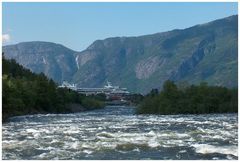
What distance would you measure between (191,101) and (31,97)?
2500cm

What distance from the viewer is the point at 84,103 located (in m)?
125

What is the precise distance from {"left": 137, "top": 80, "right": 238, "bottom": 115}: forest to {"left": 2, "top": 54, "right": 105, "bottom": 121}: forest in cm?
1754

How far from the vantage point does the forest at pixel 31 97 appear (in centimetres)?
5788

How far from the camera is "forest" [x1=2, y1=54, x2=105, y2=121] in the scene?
57.9 metres

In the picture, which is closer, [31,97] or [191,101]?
[31,97]

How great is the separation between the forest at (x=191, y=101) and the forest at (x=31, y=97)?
17537mm

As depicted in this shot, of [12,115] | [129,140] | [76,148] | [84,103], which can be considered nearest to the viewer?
[76,148]

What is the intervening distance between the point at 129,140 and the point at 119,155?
5.54 m

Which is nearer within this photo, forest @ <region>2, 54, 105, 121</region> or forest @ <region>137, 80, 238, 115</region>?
Result: forest @ <region>2, 54, 105, 121</region>

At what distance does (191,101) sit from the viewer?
80.5 m

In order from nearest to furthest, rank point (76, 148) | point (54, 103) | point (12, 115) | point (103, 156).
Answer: point (103, 156) → point (76, 148) → point (12, 115) → point (54, 103)

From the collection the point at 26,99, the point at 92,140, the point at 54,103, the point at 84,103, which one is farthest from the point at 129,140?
the point at 84,103

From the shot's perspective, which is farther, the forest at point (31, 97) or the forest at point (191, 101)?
the forest at point (191, 101)

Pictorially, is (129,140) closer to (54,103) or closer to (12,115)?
(12,115)
